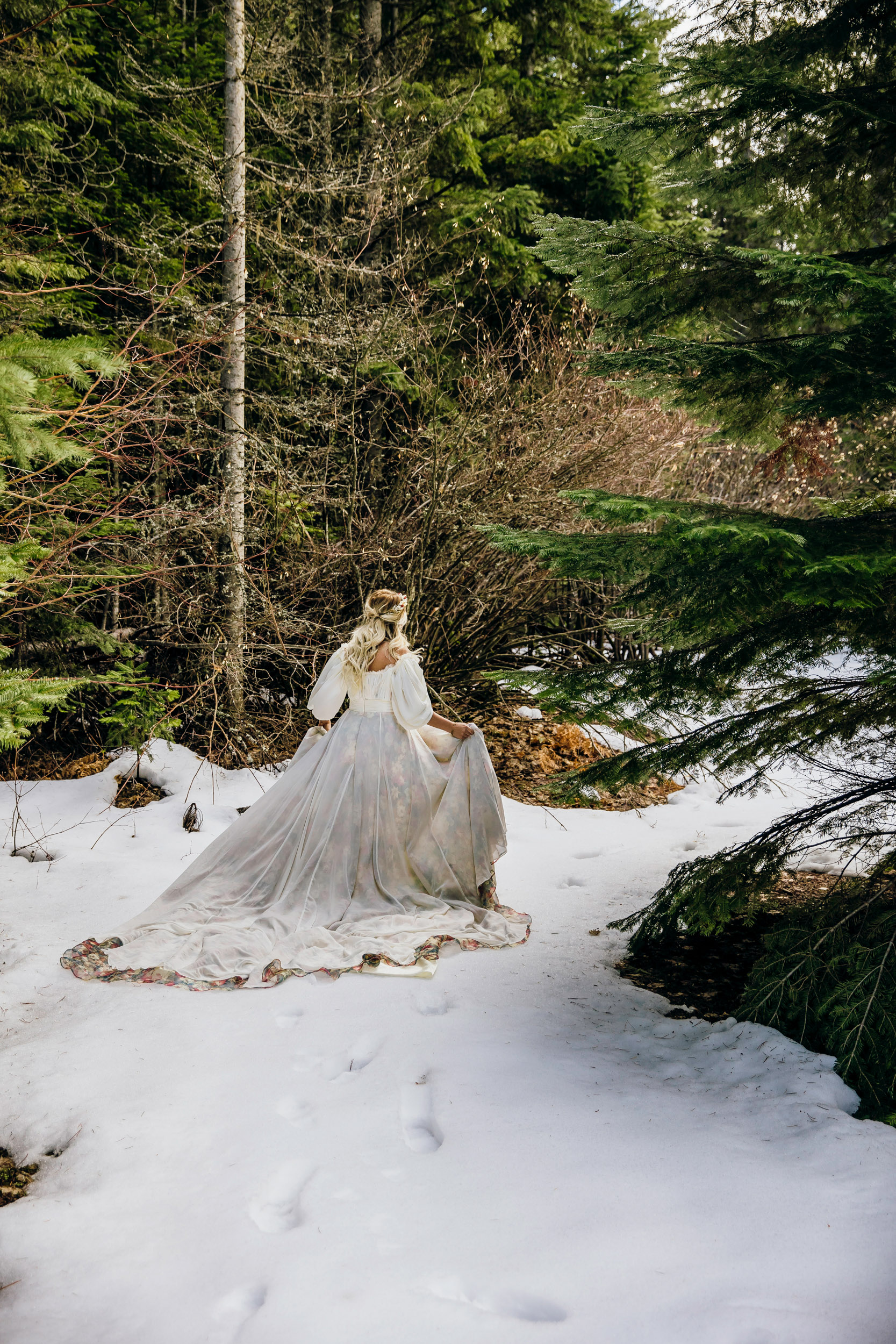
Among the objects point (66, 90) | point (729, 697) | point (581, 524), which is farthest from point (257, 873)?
point (66, 90)

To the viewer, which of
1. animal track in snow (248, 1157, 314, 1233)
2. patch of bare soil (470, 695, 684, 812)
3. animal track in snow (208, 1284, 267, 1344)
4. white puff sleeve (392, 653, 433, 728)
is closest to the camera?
animal track in snow (208, 1284, 267, 1344)

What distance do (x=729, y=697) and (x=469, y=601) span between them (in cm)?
434

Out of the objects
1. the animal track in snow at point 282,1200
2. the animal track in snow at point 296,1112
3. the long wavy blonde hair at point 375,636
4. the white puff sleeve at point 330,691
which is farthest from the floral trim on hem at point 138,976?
the long wavy blonde hair at point 375,636

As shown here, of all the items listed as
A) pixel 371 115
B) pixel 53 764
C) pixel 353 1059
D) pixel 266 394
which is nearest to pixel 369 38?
pixel 371 115

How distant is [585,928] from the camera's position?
4.86 m

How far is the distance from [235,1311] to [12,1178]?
106 centimetres

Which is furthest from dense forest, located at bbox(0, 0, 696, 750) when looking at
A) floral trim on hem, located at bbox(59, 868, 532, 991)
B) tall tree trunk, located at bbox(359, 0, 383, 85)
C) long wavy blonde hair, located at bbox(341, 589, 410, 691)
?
floral trim on hem, located at bbox(59, 868, 532, 991)

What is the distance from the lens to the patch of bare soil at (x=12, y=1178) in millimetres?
2572

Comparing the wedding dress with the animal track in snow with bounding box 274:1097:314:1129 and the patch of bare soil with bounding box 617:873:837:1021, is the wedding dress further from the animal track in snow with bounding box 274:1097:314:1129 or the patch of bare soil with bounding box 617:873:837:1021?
the animal track in snow with bounding box 274:1097:314:1129

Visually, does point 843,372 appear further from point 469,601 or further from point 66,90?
point 66,90

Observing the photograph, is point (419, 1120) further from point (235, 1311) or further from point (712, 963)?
point (712, 963)

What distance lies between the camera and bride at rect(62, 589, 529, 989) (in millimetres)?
4480

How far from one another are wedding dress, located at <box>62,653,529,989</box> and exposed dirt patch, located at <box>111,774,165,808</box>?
203 centimetres

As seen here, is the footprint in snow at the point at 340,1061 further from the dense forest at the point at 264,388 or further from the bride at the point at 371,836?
the dense forest at the point at 264,388
